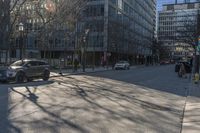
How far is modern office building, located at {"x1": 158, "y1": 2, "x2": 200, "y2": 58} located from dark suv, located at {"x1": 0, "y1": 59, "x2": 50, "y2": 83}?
26.0 metres

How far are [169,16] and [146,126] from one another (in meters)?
103

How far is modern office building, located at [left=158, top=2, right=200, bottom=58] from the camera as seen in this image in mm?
61875

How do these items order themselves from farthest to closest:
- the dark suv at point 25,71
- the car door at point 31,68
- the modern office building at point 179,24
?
the modern office building at point 179,24
the car door at point 31,68
the dark suv at point 25,71

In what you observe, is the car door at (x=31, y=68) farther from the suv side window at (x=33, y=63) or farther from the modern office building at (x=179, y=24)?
the modern office building at (x=179, y=24)

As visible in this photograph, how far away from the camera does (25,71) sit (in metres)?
22.8

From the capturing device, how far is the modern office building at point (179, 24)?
61875 millimetres

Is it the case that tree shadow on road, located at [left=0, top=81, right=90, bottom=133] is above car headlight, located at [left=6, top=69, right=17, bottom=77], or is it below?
below

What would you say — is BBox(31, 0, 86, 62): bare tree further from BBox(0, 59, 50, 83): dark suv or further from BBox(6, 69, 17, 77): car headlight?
BBox(6, 69, 17, 77): car headlight

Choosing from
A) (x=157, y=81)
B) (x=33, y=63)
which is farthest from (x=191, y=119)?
(x=157, y=81)

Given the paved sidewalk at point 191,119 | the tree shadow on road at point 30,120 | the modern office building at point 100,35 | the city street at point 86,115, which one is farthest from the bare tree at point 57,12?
the paved sidewalk at point 191,119

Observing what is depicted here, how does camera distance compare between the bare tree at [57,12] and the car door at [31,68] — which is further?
the bare tree at [57,12]

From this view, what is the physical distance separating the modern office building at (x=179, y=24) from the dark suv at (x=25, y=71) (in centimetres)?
2604

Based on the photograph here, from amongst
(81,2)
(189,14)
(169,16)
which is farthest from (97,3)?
(169,16)

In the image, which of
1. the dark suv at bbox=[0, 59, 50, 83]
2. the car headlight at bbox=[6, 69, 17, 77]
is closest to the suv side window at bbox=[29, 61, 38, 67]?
the dark suv at bbox=[0, 59, 50, 83]
